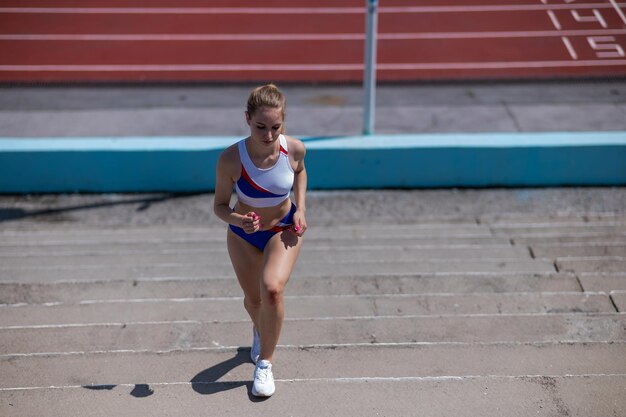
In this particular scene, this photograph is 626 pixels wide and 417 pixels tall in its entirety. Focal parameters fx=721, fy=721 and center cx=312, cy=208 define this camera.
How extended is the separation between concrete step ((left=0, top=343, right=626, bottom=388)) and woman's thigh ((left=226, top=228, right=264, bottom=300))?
21.6 inches

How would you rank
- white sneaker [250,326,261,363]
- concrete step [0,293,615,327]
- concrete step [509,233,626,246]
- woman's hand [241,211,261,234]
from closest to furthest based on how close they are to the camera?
woman's hand [241,211,261,234]
white sneaker [250,326,261,363]
concrete step [0,293,615,327]
concrete step [509,233,626,246]

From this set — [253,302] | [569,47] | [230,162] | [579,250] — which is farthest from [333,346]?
[569,47]

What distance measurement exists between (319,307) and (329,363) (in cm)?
68

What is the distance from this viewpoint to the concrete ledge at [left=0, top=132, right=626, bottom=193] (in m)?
6.89

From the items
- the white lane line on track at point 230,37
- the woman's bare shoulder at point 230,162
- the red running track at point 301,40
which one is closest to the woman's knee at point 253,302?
the woman's bare shoulder at point 230,162

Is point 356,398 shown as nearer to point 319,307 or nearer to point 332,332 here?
point 332,332

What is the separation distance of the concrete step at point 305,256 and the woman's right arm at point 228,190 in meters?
1.76

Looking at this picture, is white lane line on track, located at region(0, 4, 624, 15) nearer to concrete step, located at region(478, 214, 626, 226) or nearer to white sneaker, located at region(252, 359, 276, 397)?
concrete step, located at region(478, 214, 626, 226)

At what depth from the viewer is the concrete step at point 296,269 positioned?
5.18 metres

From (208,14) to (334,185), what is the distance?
19.8ft

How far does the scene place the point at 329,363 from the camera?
4.07 meters

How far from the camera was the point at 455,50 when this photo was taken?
34.6 ft

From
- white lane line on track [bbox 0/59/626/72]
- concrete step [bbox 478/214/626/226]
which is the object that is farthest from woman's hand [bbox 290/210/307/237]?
white lane line on track [bbox 0/59/626/72]

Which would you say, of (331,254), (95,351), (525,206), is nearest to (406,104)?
(525,206)
